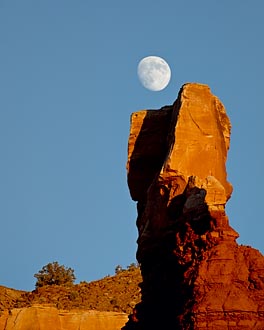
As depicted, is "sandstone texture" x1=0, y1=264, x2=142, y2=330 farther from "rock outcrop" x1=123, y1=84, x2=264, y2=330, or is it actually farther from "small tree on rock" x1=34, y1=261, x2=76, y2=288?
"rock outcrop" x1=123, y1=84, x2=264, y2=330

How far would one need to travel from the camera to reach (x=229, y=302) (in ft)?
68.6

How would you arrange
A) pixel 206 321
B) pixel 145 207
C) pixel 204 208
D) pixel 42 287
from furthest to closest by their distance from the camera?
pixel 42 287
pixel 145 207
pixel 204 208
pixel 206 321

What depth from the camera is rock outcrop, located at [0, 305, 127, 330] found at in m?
51.5

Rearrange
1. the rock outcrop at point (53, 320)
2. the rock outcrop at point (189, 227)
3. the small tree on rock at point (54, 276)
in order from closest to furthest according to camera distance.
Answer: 1. the rock outcrop at point (189, 227)
2. the rock outcrop at point (53, 320)
3. the small tree on rock at point (54, 276)

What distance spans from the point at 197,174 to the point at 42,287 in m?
45.2

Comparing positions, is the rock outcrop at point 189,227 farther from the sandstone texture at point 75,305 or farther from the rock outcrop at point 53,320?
the sandstone texture at point 75,305

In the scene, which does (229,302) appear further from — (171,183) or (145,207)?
(145,207)

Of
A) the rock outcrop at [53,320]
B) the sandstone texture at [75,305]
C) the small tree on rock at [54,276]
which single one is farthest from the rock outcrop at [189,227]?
the small tree on rock at [54,276]

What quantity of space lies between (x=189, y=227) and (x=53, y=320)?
29.1m

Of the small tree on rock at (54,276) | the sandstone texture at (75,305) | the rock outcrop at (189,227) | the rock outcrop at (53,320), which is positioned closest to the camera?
the rock outcrop at (189,227)

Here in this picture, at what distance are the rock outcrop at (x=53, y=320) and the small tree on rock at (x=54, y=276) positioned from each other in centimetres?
2047

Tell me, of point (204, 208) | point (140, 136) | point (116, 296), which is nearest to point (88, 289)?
point (116, 296)

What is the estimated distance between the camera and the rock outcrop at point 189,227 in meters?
21.3

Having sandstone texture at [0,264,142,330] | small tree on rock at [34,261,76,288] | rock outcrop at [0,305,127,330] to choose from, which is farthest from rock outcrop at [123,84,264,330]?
small tree on rock at [34,261,76,288]
